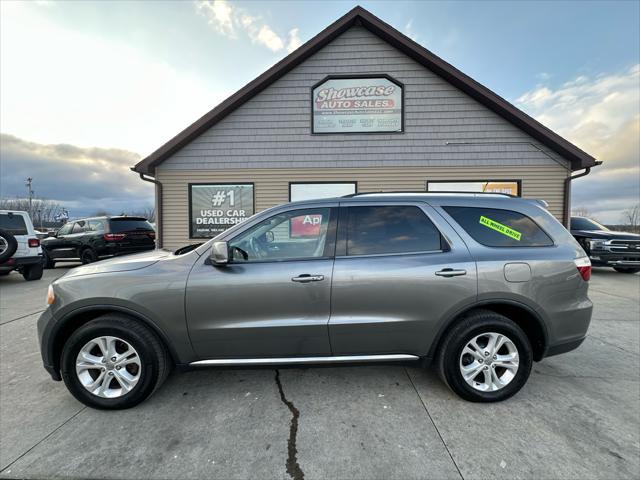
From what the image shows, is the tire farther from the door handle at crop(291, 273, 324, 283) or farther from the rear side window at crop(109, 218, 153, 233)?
the rear side window at crop(109, 218, 153, 233)

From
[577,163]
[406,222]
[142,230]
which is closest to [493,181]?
[577,163]

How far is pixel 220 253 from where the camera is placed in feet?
7.78

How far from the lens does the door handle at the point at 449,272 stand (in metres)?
2.50

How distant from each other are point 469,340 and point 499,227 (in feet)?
3.39

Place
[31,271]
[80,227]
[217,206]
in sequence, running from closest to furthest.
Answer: [31,271], [217,206], [80,227]

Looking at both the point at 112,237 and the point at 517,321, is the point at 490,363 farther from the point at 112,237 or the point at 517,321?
the point at 112,237

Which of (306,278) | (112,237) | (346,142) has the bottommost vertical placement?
(306,278)

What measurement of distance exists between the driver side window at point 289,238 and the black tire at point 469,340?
50.2 inches

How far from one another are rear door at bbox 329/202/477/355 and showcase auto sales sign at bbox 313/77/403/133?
21.1 feet

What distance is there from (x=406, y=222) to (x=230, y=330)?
1.76m

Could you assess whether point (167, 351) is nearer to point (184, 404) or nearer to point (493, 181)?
point (184, 404)

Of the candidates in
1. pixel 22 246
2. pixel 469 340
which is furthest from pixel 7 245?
pixel 469 340

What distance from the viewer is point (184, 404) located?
2.58m

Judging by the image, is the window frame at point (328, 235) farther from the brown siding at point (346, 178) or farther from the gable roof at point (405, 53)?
the gable roof at point (405, 53)
